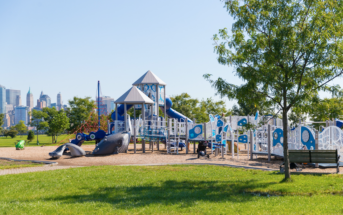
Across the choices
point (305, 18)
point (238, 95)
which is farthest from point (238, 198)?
point (305, 18)

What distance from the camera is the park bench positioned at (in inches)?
428

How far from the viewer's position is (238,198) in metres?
7.44

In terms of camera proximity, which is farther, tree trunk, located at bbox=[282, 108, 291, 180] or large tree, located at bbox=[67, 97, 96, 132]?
large tree, located at bbox=[67, 97, 96, 132]

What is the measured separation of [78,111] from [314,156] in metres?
41.4

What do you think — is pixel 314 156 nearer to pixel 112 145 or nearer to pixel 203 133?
pixel 203 133

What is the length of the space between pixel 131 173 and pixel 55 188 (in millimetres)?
3062

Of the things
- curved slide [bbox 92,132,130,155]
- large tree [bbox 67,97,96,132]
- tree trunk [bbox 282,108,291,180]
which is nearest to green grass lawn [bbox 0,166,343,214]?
tree trunk [bbox 282,108,291,180]

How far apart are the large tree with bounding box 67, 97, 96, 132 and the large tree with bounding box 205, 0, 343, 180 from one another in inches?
1535

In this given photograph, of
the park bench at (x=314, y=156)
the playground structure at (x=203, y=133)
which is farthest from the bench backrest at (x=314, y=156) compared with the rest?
the playground structure at (x=203, y=133)

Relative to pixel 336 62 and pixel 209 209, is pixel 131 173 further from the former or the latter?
pixel 336 62

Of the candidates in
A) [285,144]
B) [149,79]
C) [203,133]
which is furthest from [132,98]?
[285,144]

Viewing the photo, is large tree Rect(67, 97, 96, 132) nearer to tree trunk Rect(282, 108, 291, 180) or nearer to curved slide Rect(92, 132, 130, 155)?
curved slide Rect(92, 132, 130, 155)

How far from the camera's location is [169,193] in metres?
8.03

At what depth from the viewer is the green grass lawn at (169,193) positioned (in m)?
6.59
